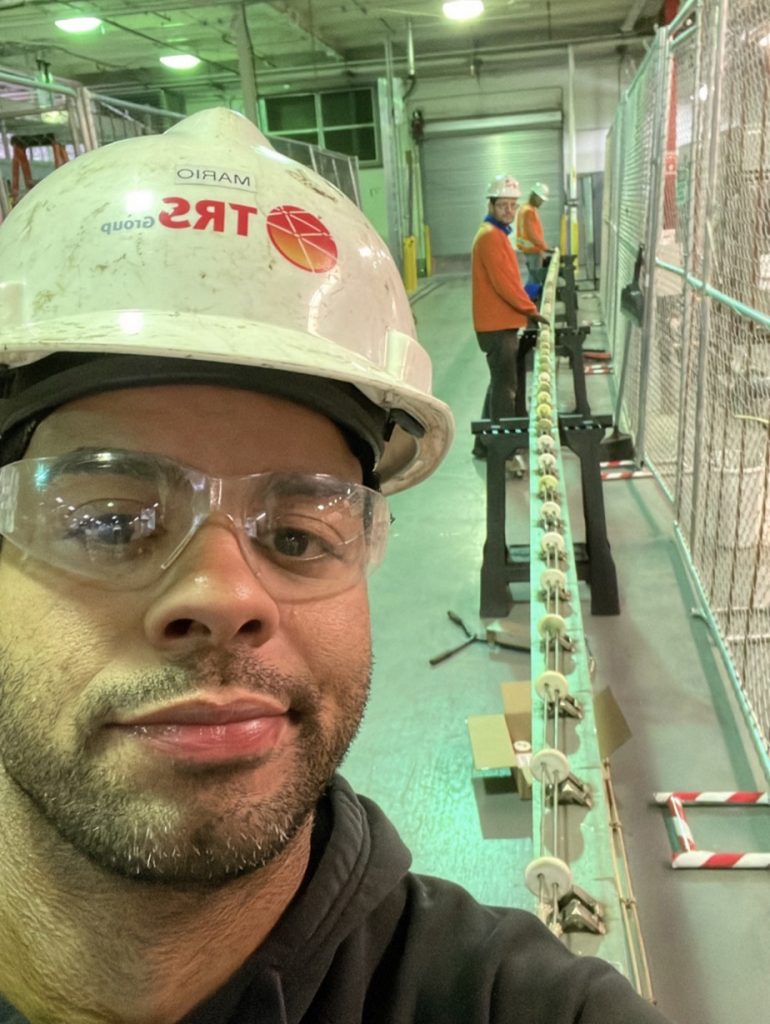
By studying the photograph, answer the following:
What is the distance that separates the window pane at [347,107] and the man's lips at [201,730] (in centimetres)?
2244

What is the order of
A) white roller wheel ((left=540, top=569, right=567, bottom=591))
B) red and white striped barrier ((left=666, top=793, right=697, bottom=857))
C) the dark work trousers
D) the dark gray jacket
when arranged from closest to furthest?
1. the dark gray jacket
2. white roller wheel ((left=540, top=569, right=567, bottom=591))
3. red and white striped barrier ((left=666, top=793, right=697, bottom=857))
4. the dark work trousers

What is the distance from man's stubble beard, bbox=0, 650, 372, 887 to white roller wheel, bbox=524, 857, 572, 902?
0.55 m

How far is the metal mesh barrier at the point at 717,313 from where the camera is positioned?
11.2 feet

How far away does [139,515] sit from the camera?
1136 mm

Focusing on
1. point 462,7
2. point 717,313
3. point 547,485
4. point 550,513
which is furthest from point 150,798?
point 462,7

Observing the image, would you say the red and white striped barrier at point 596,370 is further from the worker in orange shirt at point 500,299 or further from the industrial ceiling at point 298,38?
the industrial ceiling at point 298,38

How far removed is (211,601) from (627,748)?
302cm

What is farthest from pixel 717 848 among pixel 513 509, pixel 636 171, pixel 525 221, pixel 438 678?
pixel 525 221

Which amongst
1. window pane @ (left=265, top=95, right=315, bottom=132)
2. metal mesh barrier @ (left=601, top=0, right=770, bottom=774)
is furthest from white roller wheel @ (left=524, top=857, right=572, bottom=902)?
window pane @ (left=265, top=95, right=315, bottom=132)

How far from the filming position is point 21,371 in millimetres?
1268

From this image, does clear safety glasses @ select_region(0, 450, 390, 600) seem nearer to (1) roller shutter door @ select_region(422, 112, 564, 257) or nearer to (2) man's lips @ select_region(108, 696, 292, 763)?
(2) man's lips @ select_region(108, 696, 292, 763)

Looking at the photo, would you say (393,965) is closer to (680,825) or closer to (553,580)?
(553,580)

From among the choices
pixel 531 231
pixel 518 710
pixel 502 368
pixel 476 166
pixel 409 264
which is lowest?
pixel 518 710

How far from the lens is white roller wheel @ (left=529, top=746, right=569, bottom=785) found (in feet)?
5.33
